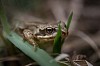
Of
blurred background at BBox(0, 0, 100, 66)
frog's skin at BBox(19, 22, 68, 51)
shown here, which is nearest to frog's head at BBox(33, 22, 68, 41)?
frog's skin at BBox(19, 22, 68, 51)

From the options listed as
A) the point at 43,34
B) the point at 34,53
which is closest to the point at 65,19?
the point at 43,34

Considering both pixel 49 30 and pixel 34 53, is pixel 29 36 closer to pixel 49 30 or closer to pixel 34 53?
pixel 49 30

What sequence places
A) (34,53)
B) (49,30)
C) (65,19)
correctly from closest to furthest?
(34,53), (49,30), (65,19)

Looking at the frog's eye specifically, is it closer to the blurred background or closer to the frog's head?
the frog's head

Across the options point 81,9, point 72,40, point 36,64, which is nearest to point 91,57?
point 72,40

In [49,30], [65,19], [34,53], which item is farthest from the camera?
[65,19]
